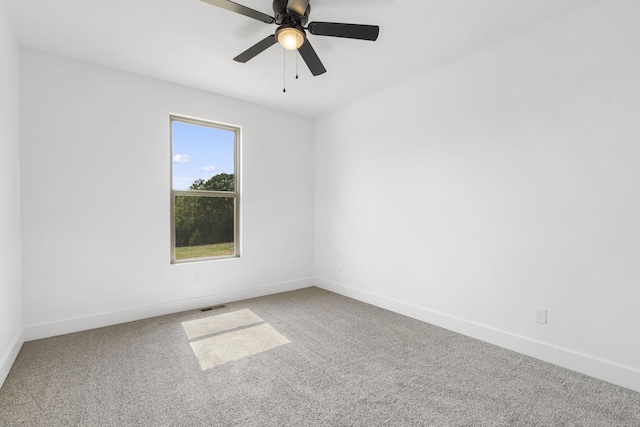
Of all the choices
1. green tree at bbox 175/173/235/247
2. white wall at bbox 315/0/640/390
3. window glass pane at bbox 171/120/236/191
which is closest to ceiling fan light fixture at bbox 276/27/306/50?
white wall at bbox 315/0/640/390

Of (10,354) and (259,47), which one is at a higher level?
(259,47)

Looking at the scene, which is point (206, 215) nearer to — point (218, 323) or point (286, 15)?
point (218, 323)

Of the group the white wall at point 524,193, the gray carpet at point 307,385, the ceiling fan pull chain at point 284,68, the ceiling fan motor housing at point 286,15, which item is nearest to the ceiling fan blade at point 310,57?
the ceiling fan motor housing at point 286,15

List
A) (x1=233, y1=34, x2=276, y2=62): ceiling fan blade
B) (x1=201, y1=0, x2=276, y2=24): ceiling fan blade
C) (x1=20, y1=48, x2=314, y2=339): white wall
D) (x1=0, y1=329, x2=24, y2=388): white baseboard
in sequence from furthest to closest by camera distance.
Result: 1. (x1=20, y1=48, x2=314, y2=339): white wall
2. (x1=233, y1=34, x2=276, y2=62): ceiling fan blade
3. (x1=0, y1=329, x2=24, y2=388): white baseboard
4. (x1=201, y1=0, x2=276, y2=24): ceiling fan blade

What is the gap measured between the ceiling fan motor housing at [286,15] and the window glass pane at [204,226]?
2.50 metres

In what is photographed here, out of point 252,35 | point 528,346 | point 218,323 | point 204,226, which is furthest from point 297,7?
point 528,346

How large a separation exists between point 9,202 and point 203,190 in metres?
1.83

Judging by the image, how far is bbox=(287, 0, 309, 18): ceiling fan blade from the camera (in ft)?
6.45

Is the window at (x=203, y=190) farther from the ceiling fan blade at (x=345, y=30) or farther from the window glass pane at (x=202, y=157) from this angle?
the ceiling fan blade at (x=345, y=30)

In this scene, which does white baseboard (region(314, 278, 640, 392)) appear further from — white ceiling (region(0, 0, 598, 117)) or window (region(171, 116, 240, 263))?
white ceiling (region(0, 0, 598, 117))

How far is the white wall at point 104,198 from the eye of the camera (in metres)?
2.86

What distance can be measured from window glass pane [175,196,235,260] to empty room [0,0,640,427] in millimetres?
29

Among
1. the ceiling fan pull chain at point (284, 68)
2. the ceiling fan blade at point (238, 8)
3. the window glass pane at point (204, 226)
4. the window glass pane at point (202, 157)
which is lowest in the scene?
the window glass pane at point (204, 226)

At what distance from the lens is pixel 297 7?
2.00 meters
